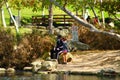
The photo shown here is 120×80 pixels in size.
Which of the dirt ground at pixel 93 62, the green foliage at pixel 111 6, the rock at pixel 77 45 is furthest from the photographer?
the rock at pixel 77 45

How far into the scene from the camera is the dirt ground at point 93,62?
26.2 meters

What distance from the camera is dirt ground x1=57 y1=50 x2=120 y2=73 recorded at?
86.1 ft

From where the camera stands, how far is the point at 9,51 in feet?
95.9

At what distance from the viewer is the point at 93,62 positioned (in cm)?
2794

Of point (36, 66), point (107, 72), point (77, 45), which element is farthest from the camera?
point (77, 45)

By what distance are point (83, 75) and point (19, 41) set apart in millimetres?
6786

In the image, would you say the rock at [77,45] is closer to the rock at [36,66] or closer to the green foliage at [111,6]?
the green foliage at [111,6]

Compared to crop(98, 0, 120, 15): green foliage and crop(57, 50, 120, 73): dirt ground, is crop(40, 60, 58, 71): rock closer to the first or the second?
crop(57, 50, 120, 73): dirt ground

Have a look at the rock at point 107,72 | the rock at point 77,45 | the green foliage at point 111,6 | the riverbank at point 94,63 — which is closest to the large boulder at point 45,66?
the riverbank at point 94,63

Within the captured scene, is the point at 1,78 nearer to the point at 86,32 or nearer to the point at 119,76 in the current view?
the point at 119,76

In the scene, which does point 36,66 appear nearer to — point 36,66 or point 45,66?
point 36,66

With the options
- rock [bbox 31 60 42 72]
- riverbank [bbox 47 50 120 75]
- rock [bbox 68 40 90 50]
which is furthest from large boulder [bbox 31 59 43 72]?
rock [bbox 68 40 90 50]

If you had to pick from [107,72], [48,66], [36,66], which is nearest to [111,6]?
[107,72]

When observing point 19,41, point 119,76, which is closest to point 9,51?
point 19,41
